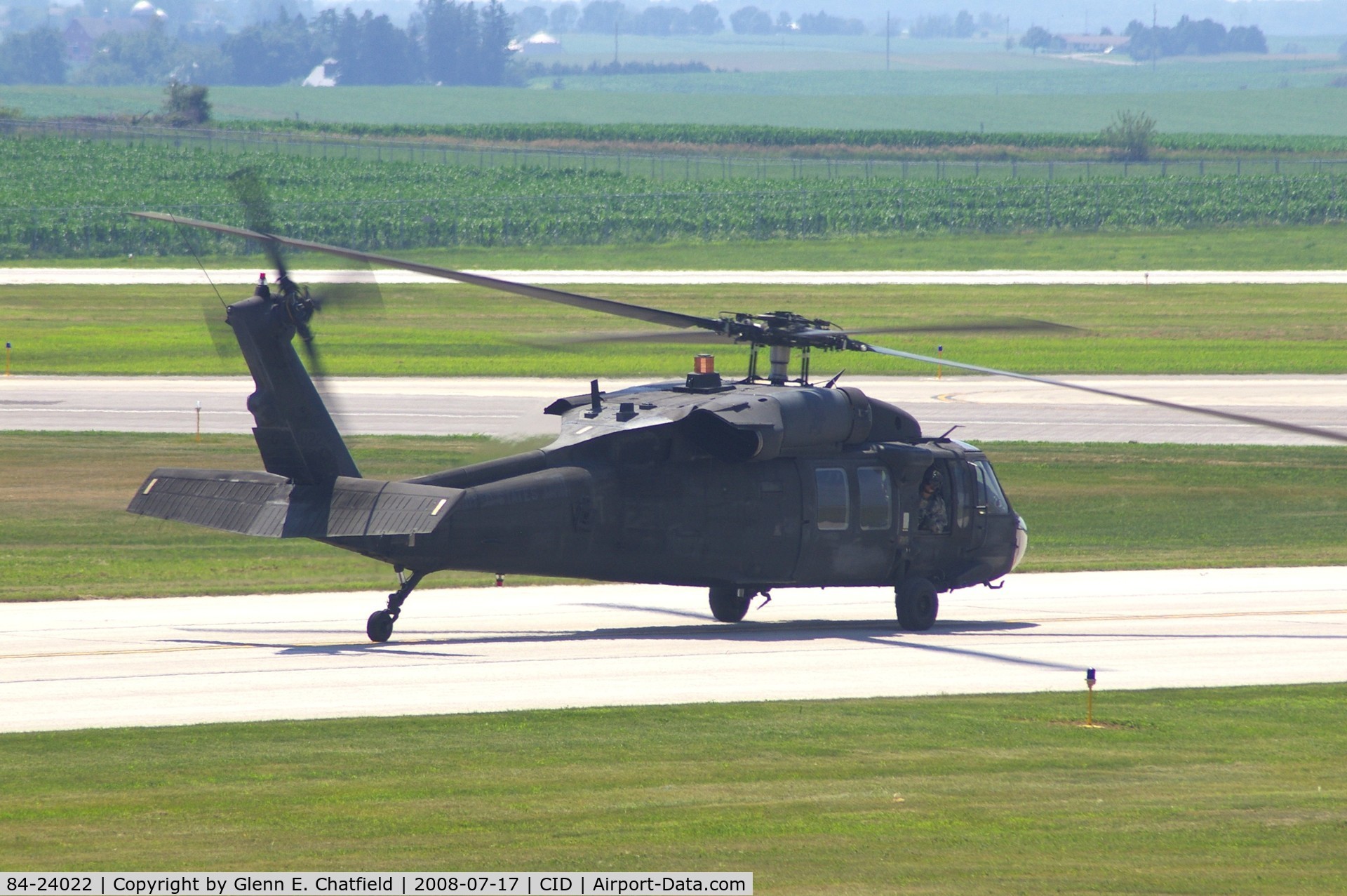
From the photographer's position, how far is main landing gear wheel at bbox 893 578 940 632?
71.4 ft

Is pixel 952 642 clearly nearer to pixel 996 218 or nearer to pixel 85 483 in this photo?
pixel 85 483

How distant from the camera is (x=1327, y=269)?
8269 cm

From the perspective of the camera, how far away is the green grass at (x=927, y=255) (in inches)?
3342

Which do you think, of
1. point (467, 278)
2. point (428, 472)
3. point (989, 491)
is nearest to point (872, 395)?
point (428, 472)

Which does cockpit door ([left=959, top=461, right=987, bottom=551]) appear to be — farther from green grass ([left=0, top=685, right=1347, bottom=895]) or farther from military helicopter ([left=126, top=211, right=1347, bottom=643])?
green grass ([left=0, top=685, right=1347, bottom=895])

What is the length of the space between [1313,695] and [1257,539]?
1178cm

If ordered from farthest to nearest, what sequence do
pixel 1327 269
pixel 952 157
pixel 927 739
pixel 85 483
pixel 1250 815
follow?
pixel 952 157
pixel 1327 269
pixel 85 483
pixel 927 739
pixel 1250 815

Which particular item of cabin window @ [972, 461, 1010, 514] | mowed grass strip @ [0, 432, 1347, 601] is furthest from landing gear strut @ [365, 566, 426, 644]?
cabin window @ [972, 461, 1010, 514]

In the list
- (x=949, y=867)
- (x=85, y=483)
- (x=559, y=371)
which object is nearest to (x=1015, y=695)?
(x=949, y=867)

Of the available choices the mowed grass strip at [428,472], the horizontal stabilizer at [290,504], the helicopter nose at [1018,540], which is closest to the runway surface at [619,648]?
the helicopter nose at [1018,540]

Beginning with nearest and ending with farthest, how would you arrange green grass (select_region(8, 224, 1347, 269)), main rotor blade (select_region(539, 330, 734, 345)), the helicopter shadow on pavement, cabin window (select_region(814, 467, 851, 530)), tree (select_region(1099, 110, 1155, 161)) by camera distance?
main rotor blade (select_region(539, 330, 734, 345)) → the helicopter shadow on pavement → cabin window (select_region(814, 467, 851, 530)) → green grass (select_region(8, 224, 1347, 269)) → tree (select_region(1099, 110, 1155, 161))

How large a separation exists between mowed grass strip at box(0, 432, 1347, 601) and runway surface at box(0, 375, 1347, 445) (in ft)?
7.12

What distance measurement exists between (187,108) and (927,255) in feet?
258

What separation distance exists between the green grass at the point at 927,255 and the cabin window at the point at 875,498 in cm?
6212
